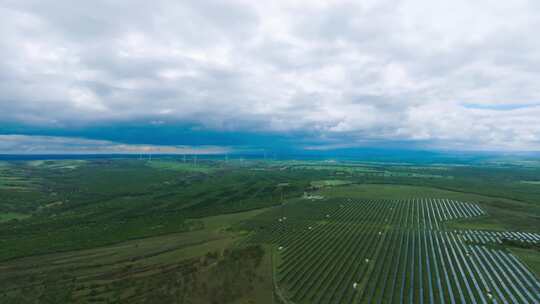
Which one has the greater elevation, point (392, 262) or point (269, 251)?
point (392, 262)

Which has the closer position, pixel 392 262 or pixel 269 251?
pixel 392 262

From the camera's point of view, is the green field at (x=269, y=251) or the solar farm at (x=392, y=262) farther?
the green field at (x=269, y=251)

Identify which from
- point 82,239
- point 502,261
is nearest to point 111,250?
point 82,239

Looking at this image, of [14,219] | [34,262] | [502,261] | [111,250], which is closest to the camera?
[502,261]

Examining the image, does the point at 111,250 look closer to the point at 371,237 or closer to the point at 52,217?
the point at 52,217
